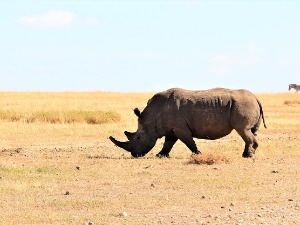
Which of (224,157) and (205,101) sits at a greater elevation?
(205,101)

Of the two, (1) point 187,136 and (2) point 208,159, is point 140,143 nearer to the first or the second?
(1) point 187,136

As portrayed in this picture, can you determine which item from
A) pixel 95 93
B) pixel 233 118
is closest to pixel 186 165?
pixel 233 118

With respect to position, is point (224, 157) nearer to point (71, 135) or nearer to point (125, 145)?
point (125, 145)

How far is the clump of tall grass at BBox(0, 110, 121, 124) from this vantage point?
29.3 metres

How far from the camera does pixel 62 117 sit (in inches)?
1158

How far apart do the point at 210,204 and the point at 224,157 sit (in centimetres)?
528

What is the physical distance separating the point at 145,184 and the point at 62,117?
16.3m

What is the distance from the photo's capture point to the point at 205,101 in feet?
59.7

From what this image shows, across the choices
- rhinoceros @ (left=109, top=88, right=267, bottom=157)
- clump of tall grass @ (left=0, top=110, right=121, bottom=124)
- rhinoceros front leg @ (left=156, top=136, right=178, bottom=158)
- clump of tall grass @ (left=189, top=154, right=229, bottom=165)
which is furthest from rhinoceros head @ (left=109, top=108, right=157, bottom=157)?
clump of tall grass @ (left=0, top=110, right=121, bottom=124)

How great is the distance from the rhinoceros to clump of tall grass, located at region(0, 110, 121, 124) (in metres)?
10.9

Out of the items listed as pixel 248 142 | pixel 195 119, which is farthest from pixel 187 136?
pixel 248 142

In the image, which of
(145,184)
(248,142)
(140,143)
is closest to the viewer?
(145,184)

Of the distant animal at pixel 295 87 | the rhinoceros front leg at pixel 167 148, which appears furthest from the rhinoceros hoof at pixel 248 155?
the distant animal at pixel 295 87

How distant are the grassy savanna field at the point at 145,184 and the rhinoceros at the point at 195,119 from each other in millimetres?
461
